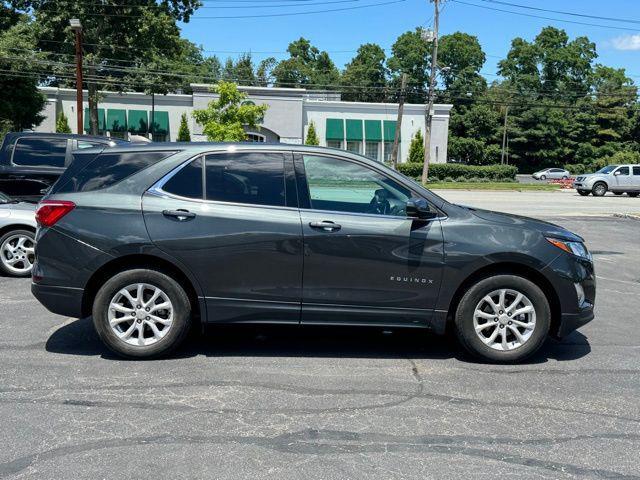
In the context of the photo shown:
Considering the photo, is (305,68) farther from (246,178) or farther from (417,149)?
(246,178)

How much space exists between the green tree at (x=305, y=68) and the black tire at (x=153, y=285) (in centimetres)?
9472

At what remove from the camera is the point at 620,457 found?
371 centimetres

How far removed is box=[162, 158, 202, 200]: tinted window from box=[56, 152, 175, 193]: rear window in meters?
0.22

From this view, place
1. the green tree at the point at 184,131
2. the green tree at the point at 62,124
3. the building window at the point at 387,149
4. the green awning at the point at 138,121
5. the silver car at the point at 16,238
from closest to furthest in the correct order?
the silver car at the point at 16,238 → the green tree at the point at 62,124 → the green tree at the point at 184,131 → the green awning at the point at 138,121 → the building window at the point at 387,149

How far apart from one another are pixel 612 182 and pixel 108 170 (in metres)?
34.9

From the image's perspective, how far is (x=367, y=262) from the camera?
5.14 m

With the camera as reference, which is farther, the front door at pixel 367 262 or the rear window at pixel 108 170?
the rear window at pixel 108 170

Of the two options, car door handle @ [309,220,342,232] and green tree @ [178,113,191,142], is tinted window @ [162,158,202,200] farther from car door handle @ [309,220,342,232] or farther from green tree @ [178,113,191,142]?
green tree @ [178,113,191,142]

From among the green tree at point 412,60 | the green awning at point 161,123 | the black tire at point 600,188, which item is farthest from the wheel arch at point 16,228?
the green tree at point 412,60

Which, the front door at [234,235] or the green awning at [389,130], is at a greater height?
the green awning at [389,130]

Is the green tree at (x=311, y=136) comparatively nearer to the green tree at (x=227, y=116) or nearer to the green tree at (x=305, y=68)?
the green tree at (x=227, y=116)

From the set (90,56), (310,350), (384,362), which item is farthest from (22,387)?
(90,56)

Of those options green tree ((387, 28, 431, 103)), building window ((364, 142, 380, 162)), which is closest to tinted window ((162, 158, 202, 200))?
building window ((364, 142, 380, 162))

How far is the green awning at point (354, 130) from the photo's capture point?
166ft
